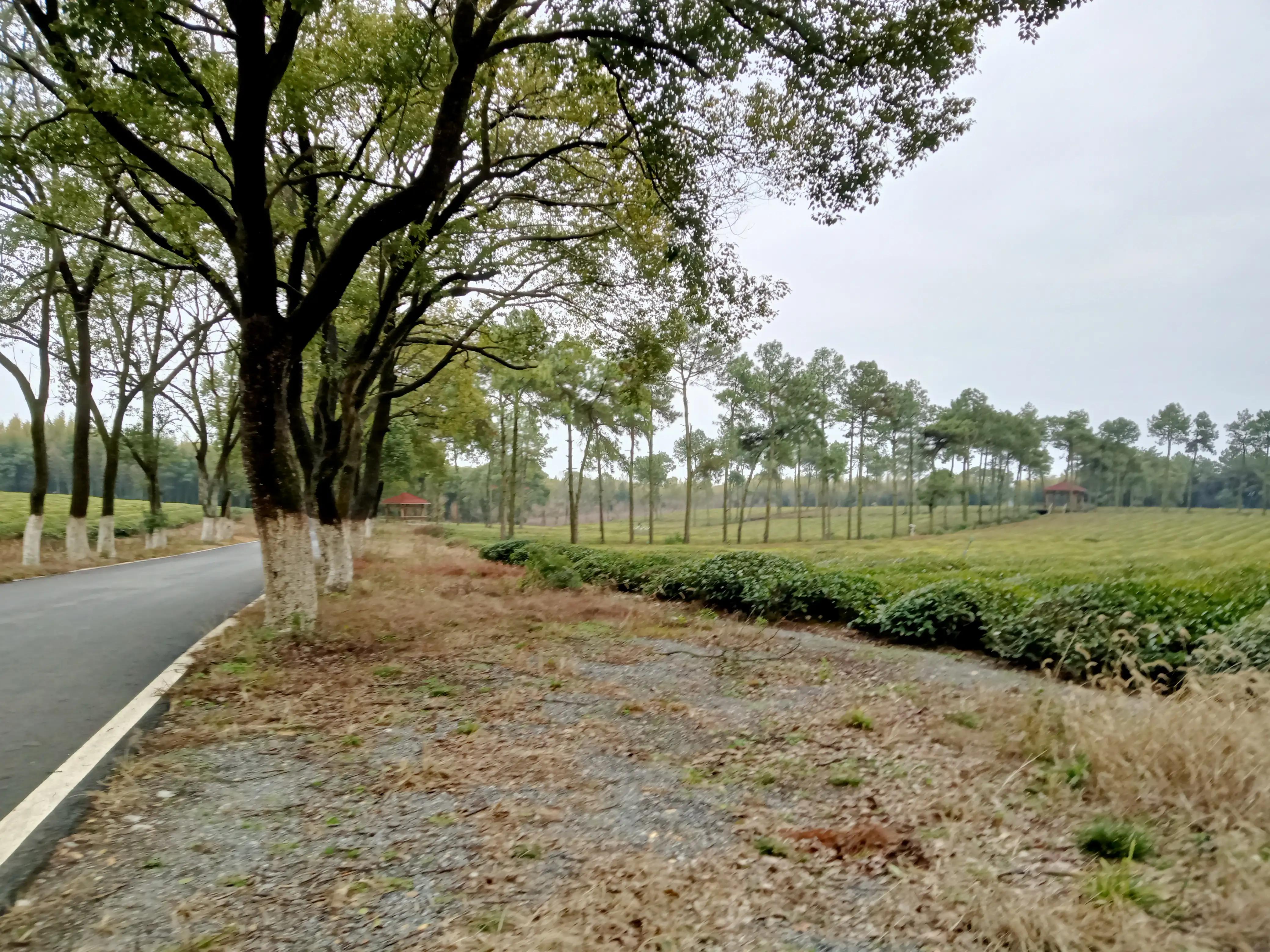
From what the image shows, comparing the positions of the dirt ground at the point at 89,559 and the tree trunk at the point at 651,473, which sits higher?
the tree trunk at the point at 651,473

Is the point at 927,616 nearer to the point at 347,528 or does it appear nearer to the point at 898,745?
the point at 898,745

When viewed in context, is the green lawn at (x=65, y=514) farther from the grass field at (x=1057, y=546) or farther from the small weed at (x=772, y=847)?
the small weed at (x=772, y=847)

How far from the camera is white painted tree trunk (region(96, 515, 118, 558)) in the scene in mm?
20609

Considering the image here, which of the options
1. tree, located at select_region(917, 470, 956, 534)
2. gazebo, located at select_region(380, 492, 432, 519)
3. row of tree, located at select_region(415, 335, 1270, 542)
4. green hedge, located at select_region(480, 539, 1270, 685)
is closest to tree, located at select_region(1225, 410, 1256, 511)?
row of tree, located at select_region(415, 335, 1270, 542)

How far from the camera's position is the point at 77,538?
1862 centimetres

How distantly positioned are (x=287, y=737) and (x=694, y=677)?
161 inches

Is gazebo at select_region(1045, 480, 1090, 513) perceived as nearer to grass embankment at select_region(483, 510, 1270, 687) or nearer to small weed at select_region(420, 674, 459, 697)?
grass embankment at select_region(483, 510, 1270, 687)

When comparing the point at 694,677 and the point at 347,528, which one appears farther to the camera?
the point at 347,528

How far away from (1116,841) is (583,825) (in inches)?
101

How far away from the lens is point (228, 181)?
26.6 ft

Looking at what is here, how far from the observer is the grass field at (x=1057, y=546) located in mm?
14062

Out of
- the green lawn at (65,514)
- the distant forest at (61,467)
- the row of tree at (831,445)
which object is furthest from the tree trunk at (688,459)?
the distant forest at (61,467)

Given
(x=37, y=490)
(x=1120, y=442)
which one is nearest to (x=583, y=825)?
(x=37, y=490)

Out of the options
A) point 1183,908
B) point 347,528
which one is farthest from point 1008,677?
point 347,528
